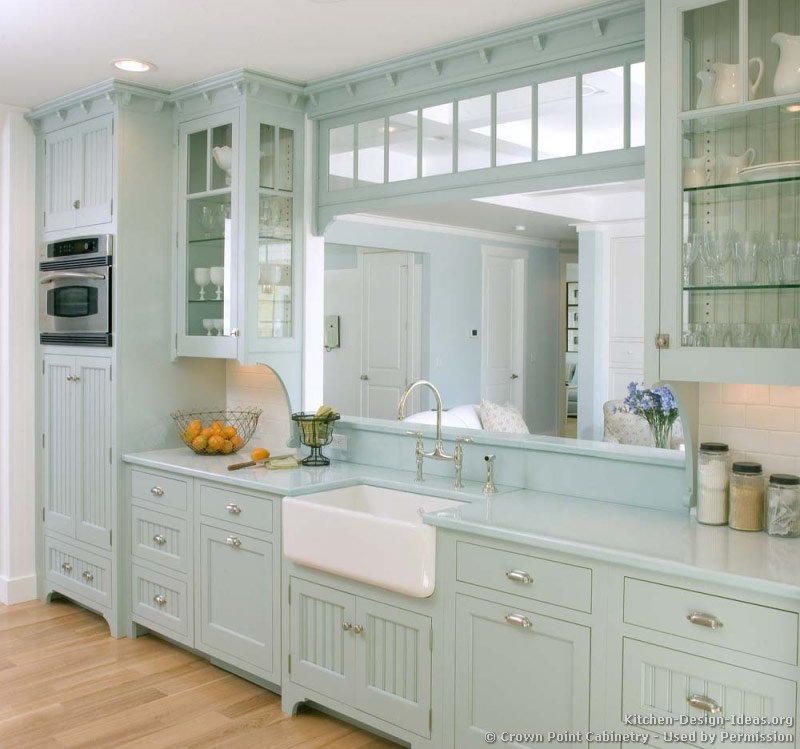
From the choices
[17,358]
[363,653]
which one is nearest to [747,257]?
[363,653]

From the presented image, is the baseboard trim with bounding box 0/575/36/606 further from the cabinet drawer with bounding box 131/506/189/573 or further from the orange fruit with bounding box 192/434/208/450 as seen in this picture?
the orange fruit with bounding box 192/434/208/450

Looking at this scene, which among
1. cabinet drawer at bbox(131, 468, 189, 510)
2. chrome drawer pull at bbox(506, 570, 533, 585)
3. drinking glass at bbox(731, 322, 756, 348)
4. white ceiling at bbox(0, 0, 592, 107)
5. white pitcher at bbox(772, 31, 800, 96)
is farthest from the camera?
cabinet drawer at bbox(131, 468, 189, 510)

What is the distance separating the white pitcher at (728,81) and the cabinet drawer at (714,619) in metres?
1.32

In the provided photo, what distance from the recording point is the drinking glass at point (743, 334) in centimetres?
236

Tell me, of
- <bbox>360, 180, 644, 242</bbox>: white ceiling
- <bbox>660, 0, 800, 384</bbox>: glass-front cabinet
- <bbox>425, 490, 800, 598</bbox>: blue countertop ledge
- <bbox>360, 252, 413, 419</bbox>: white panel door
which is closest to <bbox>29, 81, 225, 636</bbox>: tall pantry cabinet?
<bbox>360, 180, 644, 242</bbox>: white ceiling

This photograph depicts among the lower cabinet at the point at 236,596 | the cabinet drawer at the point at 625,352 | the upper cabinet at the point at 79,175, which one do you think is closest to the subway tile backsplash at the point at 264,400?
the lower cabinet at the point at 236,596

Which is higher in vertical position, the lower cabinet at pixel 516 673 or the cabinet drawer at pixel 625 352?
the cabinet drawer at pixel 625 352

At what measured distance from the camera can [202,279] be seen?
4.01m

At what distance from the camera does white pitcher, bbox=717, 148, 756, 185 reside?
93.2 inches

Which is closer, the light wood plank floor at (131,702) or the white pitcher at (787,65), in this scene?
the white pitcher at (787,65)

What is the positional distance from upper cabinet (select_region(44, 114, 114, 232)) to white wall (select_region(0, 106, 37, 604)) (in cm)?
13

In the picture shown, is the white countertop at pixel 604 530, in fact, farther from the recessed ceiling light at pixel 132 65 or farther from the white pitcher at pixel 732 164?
the recessed ceiling light at pixel 132 65

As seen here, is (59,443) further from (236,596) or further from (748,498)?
(748,498)

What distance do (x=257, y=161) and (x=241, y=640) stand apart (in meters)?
2.02
